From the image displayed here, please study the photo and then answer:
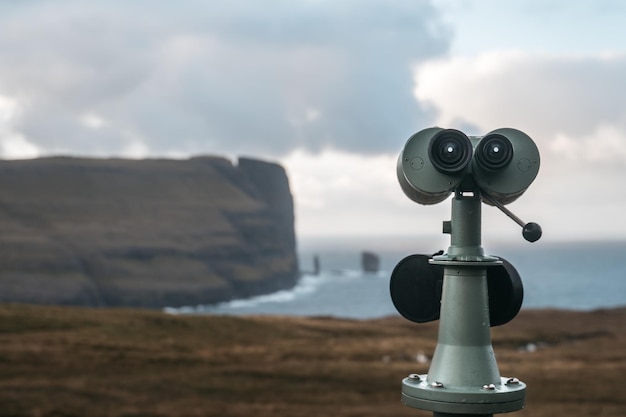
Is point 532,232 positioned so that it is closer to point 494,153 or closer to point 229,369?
point 494,153

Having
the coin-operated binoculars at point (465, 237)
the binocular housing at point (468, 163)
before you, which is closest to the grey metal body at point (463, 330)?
the coin-operated binoculars at point (465, 237)

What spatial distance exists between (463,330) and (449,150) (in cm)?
93

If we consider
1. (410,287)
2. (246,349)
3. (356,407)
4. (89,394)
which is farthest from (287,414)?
(410,287)

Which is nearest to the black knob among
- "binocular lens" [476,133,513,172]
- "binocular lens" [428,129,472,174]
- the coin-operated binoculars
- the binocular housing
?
the coin-operated binoculars

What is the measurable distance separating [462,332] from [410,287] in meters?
0.54

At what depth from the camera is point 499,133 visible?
470 cm

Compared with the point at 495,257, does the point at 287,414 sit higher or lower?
lower

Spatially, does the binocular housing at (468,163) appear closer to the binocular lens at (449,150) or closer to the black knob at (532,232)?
the binocular lens at (449,150)

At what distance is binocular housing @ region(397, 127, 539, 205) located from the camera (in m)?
4.56

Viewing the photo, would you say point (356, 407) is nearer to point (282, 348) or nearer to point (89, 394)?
point (89, 394)

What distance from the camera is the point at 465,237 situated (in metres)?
4.64

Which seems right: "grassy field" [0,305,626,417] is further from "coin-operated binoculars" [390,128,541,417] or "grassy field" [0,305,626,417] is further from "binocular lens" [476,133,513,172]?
"binocular lens" [476,133,513,172]

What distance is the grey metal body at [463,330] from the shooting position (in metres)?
4.51

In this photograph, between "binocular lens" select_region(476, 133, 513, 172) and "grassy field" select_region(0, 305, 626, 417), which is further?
"grassy field" select_region(0, 305, 626, 417)
